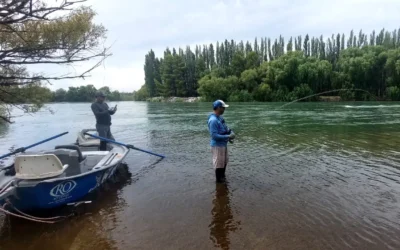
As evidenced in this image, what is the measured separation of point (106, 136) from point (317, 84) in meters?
63.4

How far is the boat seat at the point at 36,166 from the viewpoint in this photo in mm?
5773

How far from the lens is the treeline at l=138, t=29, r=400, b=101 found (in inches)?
2427

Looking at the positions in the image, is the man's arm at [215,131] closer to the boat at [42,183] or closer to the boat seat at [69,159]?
the boat at [42,183]

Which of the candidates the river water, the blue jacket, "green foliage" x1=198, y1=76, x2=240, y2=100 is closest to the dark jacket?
the river water

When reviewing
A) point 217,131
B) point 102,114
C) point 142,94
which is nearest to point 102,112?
point 102,114

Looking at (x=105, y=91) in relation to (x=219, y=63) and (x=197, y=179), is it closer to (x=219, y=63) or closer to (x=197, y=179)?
(x=197, y=179)

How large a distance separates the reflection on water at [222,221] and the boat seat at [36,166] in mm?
3004

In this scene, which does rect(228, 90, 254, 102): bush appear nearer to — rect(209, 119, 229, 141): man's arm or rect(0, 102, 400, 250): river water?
rect(0, 102, 400, 250): river water

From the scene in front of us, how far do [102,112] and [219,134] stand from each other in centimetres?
482

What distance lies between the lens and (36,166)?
19.2 feet

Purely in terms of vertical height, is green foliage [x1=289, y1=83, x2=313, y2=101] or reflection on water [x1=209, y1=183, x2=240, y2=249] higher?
green foliage [x1=289, y1=83, x2=313, y2=101]

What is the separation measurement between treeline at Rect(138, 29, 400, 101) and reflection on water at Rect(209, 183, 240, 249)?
30.2m

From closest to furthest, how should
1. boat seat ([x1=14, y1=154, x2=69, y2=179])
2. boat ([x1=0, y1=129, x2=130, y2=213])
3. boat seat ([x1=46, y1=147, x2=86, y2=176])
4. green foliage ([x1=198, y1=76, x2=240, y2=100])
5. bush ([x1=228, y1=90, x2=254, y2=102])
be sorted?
boat ([x1=0, y1=129, x2=130, y2=213]) < boat seat ([x1=14, y1=154, x2=69, y2=179]) < boat seat ([x1=46, y1=147, x2=86, y2=176]) < bush ([x1=228, y1=90, x2=254, y2=102]) < green foliage ([x1=198, y1=76, x2=240, y2=100])

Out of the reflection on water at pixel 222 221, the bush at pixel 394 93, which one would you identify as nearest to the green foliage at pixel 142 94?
the bush at pixel 394 93
